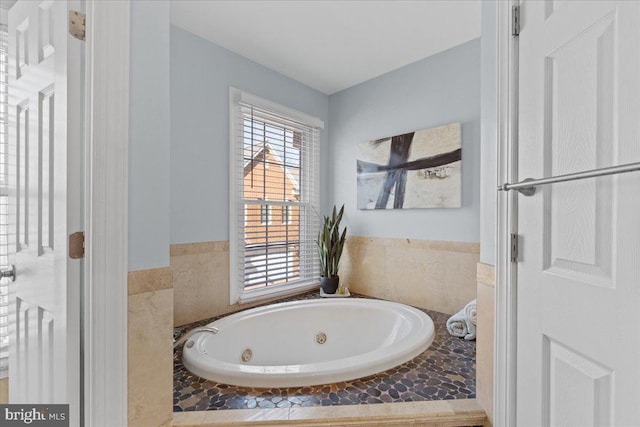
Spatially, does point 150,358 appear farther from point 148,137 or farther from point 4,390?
point 4,390

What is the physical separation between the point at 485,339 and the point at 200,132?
2.01 m

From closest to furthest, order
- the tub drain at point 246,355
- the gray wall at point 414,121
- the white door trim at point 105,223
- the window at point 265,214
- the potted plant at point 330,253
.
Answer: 1. the white door trim at point 105,223
2. the tub drain at point 246,355
3. the gray wall at point 414,121
4. the window at point 265,214
5. the potted plant at point 330,253

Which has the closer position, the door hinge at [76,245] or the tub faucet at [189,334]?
the door hinge at [76,245]

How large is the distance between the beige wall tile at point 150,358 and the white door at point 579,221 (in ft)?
3.58

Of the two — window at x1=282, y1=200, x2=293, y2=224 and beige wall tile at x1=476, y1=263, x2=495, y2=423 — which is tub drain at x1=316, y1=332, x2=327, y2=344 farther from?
beige wall tile at x1=476, y1=263, x2=495, y2=423

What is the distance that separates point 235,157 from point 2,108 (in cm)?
122

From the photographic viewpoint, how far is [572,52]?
0.75 m

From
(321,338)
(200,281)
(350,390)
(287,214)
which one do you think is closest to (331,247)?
(287,214)

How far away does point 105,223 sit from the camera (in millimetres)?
912

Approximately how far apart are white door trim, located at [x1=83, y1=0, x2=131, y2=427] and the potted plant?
6.26ft

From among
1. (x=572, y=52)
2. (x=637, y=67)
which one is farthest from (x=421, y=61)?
(x=637, y=67)

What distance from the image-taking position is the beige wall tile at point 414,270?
2.21 m

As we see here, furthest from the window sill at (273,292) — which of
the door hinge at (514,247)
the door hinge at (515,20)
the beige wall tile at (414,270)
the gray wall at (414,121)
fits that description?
the door hinge at (515,20)

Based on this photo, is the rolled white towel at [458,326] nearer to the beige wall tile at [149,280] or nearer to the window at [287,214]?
the window at [287,214]
